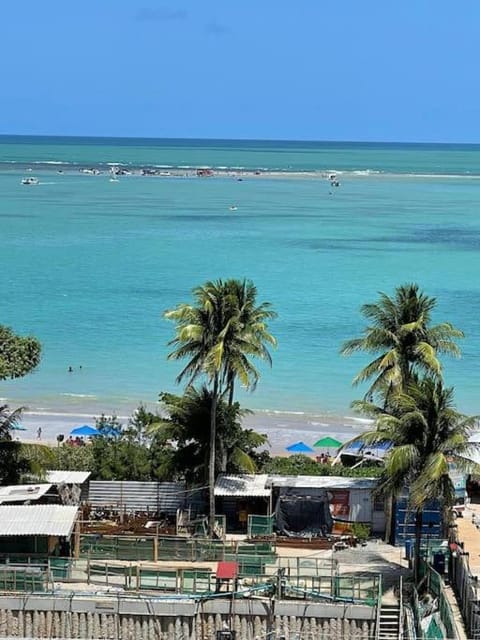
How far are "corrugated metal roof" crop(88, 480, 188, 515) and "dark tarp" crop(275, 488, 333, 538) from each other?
2.36 meters

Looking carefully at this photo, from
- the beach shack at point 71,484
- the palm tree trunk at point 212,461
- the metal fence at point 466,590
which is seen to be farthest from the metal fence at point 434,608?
the beach shack at point 71,484

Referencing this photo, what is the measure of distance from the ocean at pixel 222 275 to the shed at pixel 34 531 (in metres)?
19.0

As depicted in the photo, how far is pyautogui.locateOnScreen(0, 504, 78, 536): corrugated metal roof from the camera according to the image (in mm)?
22250

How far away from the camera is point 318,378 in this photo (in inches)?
1989

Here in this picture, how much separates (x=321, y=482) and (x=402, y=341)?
3.62m

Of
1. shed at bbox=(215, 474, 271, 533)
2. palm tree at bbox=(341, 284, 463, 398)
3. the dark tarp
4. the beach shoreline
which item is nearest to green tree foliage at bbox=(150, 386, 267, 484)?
shed at bbox=(215, 474, 271, 533)

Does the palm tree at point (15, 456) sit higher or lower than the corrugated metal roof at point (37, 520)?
higher

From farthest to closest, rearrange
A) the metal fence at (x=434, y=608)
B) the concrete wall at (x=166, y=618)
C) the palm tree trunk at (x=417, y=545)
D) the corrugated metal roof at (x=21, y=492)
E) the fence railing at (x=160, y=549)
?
the corrugated metal roof at (x=21, y=492)
the fence railing at (x=160, y=549)
the palm tree trunk at (x=417, y=545)
the concrete wall at (x=166, y=618)
the metal fence at (x=434, y=608)

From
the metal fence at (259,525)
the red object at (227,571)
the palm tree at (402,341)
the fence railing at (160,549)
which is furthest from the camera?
the palm tree at (402,341)

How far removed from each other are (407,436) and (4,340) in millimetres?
10475

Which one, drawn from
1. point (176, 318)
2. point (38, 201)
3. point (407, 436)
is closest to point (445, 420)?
point (407, 436)

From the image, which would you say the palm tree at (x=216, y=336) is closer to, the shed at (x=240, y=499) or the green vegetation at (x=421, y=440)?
the shed at (x=240, y=499)

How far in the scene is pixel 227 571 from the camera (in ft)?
67.6

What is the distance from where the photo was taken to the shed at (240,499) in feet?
86.8
